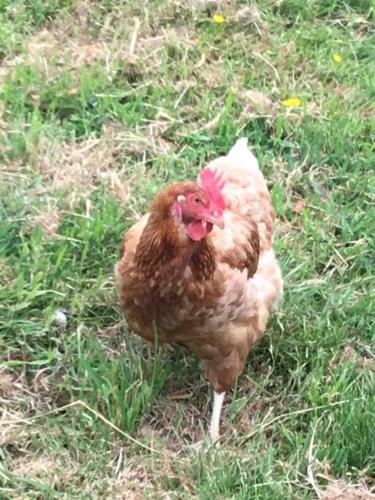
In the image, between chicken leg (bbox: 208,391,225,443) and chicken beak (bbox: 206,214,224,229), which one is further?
chicken leg (bbox: 208,391,225,443)

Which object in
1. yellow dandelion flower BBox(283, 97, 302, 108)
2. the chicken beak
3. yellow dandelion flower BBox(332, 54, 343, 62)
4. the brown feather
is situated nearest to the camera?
the chicken beak

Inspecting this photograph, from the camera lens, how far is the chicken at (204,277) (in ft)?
9.14

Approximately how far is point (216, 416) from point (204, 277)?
1.70 ft

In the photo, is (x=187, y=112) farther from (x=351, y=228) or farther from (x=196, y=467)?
(x=196, y=467)

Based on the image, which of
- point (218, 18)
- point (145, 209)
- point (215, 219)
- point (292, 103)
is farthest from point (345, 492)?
point (218, 18)

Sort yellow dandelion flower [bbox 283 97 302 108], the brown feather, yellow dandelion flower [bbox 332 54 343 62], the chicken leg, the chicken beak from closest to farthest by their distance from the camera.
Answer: the chicken beak, the brown feather, the chicken leg, yellow dandelion flower [bbox 283 97 302 108], yellow dandelion flower [bbox 332 54 343 62]

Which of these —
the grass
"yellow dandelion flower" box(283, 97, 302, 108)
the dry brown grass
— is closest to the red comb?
the grass

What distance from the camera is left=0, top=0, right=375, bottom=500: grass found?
2932 mm

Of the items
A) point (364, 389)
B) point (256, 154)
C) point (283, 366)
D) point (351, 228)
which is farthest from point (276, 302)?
point (256, 154)

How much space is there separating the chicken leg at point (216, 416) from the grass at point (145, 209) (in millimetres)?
49

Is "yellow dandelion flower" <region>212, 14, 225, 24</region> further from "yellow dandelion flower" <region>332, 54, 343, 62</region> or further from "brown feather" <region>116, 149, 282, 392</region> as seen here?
"brown feather" <region>116, 149, 282, 392</region>

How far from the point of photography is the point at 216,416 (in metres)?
3.11

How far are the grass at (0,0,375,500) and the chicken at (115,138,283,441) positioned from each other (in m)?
0.15

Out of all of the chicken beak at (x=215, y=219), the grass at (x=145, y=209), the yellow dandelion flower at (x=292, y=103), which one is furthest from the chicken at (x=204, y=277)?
the yellow dandelion flower at (x=292, y=103)
